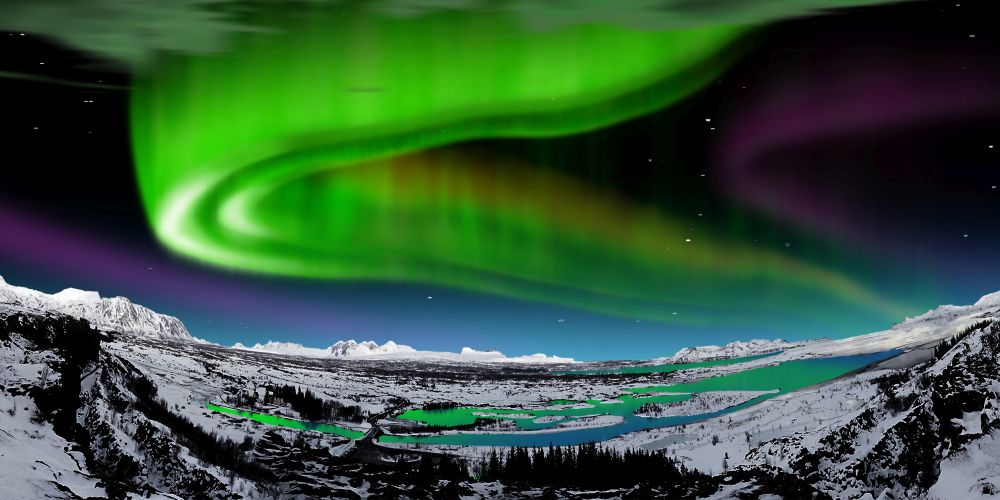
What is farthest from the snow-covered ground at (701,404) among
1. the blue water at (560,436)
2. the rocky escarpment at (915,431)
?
the rocky escarpment at (915,431)

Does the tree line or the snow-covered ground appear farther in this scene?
the snow-covered ground

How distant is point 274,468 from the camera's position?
14.2 metres

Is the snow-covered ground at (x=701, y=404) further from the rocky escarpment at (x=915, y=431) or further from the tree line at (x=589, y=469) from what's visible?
the rocky escarpment at (x=915, y=431)

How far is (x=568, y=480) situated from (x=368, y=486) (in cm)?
781

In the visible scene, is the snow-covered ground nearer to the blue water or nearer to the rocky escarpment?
the blue water

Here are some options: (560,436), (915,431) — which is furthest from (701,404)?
(915,431)

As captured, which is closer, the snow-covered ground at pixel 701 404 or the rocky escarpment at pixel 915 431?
the rocky escarpment at pixel 915 431

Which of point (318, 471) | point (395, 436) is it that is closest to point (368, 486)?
point (318, 471)

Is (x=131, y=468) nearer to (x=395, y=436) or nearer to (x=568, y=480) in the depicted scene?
(x=568, y=480)

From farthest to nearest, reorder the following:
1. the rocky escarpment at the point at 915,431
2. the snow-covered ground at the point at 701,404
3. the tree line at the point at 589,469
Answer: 1. the snow-covered ground at the point at 701,404
2. the tree line at the point at 589,469
3. the rocky escarpment at the point at 915,431

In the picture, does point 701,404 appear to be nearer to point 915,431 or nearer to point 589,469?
point 589,469

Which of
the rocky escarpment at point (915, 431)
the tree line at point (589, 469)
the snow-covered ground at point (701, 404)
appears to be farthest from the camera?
the snow-covered ground at point (701, 404)

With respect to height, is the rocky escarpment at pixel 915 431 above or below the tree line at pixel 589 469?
above

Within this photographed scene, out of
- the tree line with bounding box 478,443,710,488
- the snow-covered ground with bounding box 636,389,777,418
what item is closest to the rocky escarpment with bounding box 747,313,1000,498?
the tree line with bounding box 478,443,710,488
